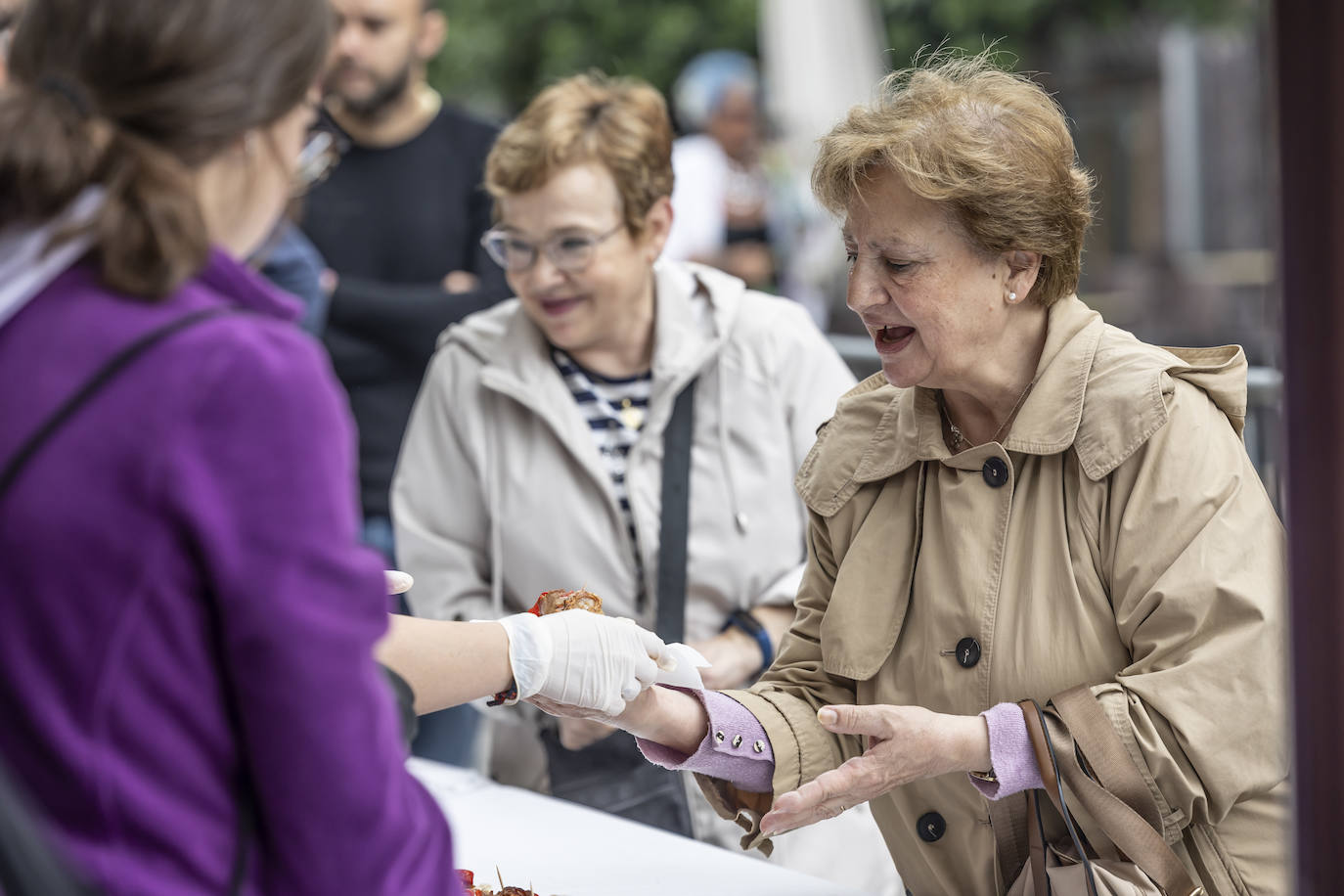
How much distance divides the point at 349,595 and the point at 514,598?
6.12 feet

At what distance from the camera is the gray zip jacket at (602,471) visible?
9.59 feet

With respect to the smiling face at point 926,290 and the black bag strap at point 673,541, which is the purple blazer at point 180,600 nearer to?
the smiling face at point 926,290

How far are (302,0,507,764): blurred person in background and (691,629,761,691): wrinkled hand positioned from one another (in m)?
1.16

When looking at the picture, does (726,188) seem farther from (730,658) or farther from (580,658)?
(580,658)

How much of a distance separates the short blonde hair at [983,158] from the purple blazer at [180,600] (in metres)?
1.22

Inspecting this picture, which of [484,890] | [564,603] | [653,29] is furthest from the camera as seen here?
[653,29]

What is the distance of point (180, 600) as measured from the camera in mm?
1098

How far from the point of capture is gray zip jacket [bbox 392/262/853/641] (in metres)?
2.92

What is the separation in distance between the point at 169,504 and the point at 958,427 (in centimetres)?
150

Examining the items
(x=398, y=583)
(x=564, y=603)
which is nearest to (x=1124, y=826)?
(x=564, y=603)

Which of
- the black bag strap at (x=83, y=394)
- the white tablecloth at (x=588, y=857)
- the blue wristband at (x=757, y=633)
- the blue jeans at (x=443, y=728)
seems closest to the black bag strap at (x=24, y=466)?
the black bag strap at (x=83, y=394)

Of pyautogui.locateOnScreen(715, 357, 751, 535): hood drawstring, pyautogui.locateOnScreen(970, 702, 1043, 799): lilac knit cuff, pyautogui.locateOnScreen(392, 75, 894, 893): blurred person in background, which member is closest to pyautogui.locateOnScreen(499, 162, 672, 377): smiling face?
pyautogui.locateOnScreen(392, 75, 894, 893): blurred person in background

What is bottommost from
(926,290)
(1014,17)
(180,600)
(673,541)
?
(1014,17)

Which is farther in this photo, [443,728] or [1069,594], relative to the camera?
[443,728]
